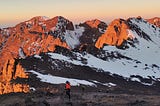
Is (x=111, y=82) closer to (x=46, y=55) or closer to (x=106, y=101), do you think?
(x=46, y=55)

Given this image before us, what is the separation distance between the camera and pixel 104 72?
16025 cm

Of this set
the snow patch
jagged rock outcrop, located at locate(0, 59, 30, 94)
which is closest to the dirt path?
jagged rock outcrop, located at locate(0, 59, 30, 94)

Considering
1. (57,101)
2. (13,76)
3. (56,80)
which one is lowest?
(57,101)

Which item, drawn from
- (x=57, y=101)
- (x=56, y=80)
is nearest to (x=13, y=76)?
(x=56, y=80)

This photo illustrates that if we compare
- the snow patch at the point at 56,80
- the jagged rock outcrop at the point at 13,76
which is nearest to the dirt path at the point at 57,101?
the jagged rock outcrop at the point at 13,76

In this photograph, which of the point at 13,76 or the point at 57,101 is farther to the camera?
the point at 13,76

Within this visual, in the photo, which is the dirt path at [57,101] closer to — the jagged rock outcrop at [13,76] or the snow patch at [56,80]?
the jagged rock outcrop at [13,76]

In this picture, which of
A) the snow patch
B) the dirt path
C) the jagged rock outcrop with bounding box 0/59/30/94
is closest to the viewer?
the dirt path

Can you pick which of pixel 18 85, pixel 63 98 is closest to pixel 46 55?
pixel 18 85

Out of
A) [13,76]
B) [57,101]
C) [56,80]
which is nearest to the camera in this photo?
[57,101]

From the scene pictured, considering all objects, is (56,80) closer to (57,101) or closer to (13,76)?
(13,76)

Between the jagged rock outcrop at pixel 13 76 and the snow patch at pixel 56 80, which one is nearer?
the jagged rock outcrop at pixel 13 76

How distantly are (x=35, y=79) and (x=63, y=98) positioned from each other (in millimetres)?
73985

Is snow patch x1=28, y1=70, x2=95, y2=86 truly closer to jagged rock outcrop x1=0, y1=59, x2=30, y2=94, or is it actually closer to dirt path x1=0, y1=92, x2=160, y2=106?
jagged rock outcrop x1=0, y1=59, x2=30, y2=94
